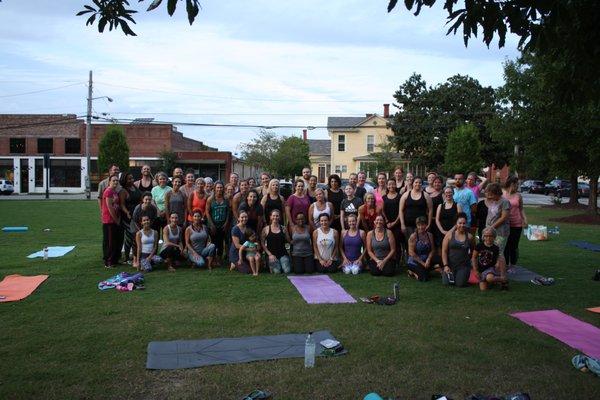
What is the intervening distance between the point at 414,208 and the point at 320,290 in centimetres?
229

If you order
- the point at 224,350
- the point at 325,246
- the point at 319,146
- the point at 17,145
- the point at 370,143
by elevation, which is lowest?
the point at 224,350

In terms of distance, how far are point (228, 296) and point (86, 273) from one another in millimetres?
2873

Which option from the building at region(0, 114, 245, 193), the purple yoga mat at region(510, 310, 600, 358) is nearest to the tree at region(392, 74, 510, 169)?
the building at region(0, 114, 245, 193)

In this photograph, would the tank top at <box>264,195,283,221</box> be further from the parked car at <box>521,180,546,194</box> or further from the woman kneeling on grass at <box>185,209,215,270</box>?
the parked car at <box>521,180,546,194</box>

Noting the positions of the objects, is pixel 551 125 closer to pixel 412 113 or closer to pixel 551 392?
pixel 551 392

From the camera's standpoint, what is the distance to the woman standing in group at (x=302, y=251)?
8.77 m

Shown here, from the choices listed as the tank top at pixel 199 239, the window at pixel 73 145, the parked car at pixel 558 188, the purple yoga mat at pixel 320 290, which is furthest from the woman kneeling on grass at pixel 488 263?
the window at pixel 73 145

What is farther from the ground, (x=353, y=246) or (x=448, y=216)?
(x=448, y=216)

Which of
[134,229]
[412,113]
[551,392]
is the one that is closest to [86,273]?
[134,229]

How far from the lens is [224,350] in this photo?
494 cm

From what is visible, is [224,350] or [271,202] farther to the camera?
[271,202]

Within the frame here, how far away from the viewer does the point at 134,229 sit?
9086mm

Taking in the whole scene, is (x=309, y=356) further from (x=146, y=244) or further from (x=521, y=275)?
(x=521, y=275)

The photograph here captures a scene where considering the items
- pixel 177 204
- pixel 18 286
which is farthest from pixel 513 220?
pixel 18 286
